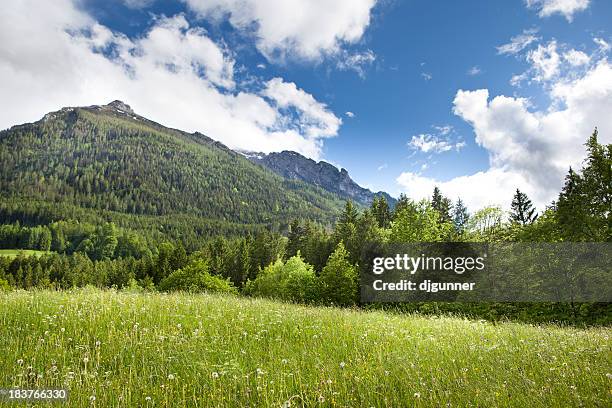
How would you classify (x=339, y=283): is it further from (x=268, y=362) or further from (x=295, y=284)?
(x=268, y=362)

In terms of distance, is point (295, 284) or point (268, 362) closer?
point (268, 362)

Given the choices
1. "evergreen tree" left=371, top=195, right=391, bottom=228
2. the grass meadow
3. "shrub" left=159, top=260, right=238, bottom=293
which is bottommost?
"shrub" left=159, top=260, right=238, bottom=293

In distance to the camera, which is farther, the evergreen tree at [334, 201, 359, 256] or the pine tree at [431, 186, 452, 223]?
the pine tree at [431, 186, 452, 223]

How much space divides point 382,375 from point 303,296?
3104 cm

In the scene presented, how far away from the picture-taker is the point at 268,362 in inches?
208

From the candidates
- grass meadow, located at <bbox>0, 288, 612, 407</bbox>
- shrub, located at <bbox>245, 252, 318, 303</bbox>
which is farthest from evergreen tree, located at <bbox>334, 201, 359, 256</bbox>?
grass meadow, located at <bbox>0, 288, 612, 407</bbox>

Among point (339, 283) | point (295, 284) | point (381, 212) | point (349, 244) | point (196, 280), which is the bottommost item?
point (196, 280)

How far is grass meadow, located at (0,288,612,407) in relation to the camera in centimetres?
400

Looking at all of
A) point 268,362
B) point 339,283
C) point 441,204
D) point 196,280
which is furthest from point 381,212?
point 268,362

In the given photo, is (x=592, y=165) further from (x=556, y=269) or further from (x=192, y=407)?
(x=192, y=407)

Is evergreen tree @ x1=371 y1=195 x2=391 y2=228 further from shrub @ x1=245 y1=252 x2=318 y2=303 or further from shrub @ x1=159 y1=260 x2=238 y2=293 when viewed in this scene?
shrub @ x1=159 y1=260 x2=238 y2=293

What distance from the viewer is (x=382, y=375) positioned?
476 cm

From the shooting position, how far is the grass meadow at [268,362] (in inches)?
158

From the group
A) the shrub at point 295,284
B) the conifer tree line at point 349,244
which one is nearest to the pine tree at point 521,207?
the conifer tree line at point 349,244
